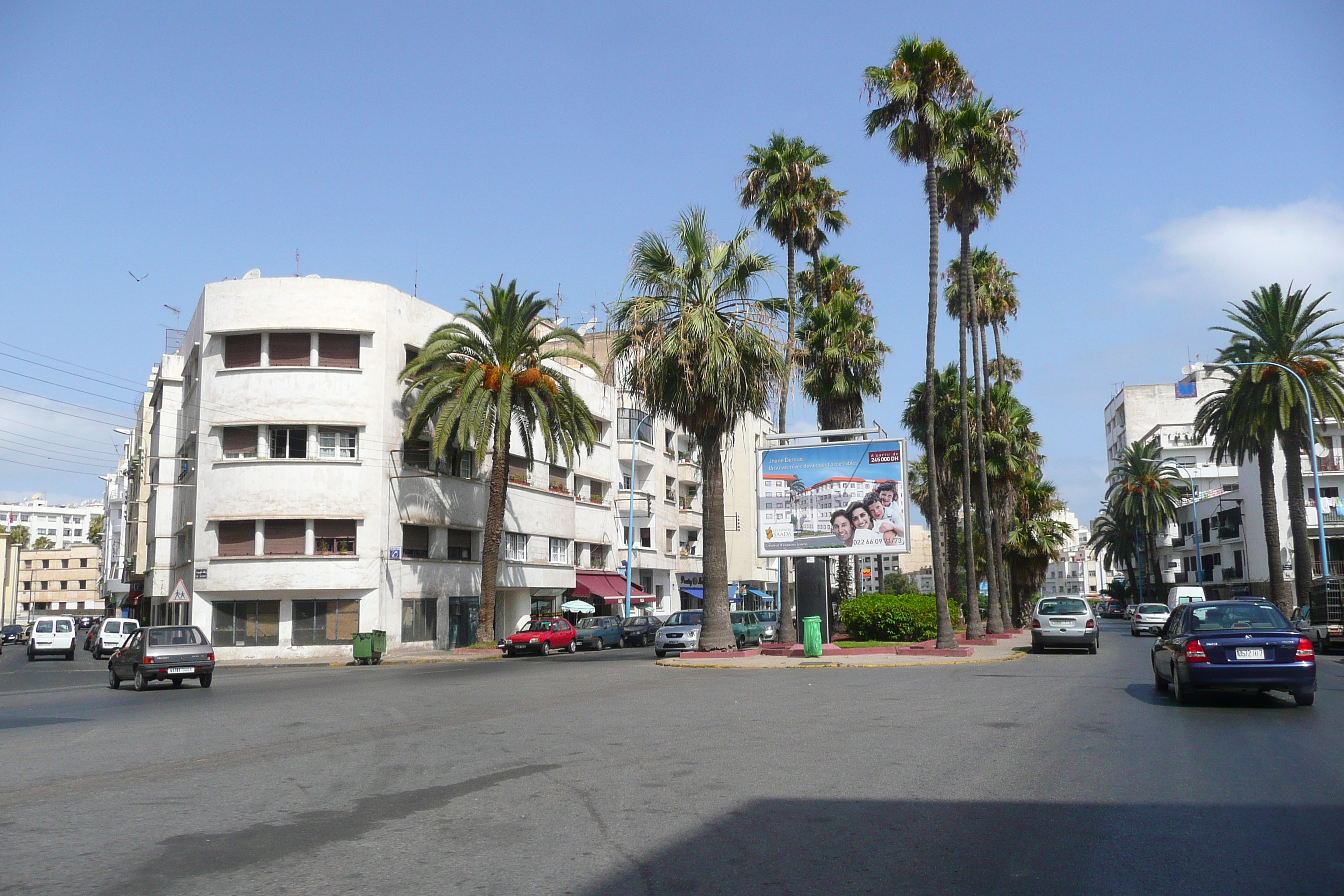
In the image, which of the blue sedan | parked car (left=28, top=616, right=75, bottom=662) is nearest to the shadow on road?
the blue sedan

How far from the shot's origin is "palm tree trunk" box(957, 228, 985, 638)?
111ft

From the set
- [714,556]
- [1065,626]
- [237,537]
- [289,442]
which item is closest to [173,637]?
[714,556]

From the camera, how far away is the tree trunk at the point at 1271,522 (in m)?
43.7

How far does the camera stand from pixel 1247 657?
13750 millimetres

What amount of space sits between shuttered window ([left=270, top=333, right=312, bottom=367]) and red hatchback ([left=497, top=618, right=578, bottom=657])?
525 inches

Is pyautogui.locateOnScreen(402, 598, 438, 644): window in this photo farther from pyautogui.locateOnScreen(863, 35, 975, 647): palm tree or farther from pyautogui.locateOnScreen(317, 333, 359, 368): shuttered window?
pyautogui.locateOnScreen(863, 35, 975, 647): palm tree

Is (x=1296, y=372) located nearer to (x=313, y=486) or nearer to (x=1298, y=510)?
(x=1298, y=510)

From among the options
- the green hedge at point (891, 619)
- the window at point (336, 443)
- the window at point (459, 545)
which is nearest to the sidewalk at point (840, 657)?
the green hedge at point (891, 619)

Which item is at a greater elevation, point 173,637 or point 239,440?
point 239,440

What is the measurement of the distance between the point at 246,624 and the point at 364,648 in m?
6.98

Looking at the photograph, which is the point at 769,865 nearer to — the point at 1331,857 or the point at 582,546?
the point at 1331,857

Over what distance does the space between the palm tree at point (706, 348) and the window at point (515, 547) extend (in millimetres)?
19012

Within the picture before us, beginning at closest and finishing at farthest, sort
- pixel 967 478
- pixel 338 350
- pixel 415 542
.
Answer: pixel 967 478
pixel 338 350
pixel 415 542

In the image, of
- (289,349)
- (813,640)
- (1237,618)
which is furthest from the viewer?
(289,349)
